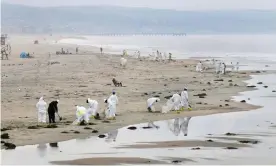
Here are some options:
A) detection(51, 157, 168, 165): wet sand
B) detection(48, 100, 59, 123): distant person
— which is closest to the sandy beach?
detection(48, 100, 59, 123): distant person

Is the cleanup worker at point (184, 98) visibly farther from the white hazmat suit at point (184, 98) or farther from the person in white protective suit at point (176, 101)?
the person in white protective suit at point (176, 101)

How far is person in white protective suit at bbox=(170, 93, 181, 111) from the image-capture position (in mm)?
33500

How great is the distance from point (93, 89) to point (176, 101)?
1027cm

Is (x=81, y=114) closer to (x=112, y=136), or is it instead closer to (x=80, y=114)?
(x=80, y=114)

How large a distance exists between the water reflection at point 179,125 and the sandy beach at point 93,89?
2.57ft

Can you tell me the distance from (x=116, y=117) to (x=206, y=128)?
441cm

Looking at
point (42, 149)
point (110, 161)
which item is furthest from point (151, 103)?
point (110, 161)

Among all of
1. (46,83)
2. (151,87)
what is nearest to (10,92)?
(46,83)

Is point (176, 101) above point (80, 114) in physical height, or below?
above

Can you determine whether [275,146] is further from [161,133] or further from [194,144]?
[161,133]

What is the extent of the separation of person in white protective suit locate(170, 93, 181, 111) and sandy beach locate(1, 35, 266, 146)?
54 cm

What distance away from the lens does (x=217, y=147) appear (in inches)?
968

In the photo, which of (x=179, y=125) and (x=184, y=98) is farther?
(x=184, y=98)

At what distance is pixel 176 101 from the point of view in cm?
3372
